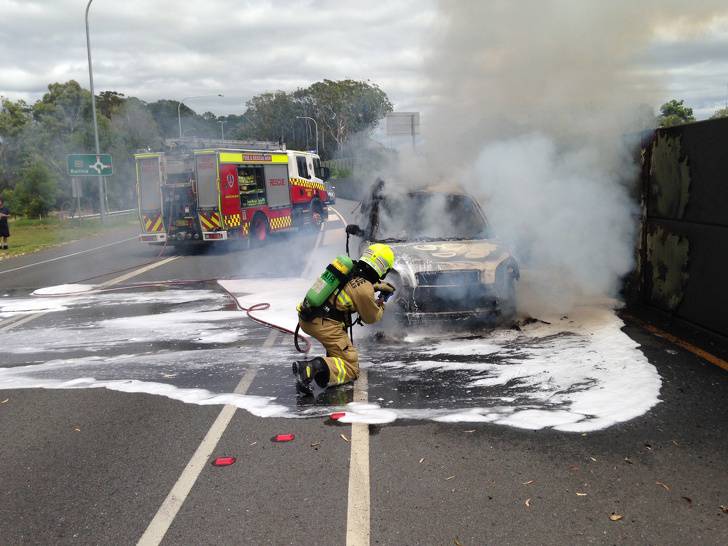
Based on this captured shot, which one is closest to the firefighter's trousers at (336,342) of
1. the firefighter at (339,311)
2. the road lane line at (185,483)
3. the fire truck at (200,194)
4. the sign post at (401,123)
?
the firefighter at (339,311)

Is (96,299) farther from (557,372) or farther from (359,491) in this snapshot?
(359,491)

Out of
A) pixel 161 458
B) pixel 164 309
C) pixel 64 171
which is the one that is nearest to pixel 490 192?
pixel 164 309

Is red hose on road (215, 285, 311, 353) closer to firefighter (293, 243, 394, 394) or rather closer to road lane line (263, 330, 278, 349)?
road lane line (263, 330, 278, 349)

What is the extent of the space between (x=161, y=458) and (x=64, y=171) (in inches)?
1822

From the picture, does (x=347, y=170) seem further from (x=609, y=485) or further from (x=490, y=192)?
(x=609, y=485)

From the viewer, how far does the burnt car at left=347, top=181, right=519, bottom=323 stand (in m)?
6.82

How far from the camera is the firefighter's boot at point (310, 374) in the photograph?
16.9ft

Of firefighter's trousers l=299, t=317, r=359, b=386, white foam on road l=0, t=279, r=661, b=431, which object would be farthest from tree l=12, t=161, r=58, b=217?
firefighter's trousers l=299, t=317, r=359, b=386

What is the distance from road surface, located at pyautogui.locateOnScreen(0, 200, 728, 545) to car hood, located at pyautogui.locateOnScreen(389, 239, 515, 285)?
0.73 meters

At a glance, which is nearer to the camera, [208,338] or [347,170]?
[208,338]

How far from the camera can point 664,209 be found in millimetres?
7512

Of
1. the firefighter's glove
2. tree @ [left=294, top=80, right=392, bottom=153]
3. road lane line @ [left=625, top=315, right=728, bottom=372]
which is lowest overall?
road lane line @ [left=625, top=315, right=728, bottom=372]

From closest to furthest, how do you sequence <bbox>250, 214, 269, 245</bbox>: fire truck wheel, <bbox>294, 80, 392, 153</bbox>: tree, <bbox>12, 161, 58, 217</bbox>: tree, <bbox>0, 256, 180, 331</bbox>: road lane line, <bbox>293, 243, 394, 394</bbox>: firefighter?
<bbox>293, 243, 394, 394</bbox>: firefighter < <bbox>0, 256, 180, 331</bbox>: road lane line < <bbox>250, 214, 269, 245</bbox>: fire truck wheel < <bbox>12, 161, 58, 217</bbox>: tree < <bbox>294, 80, 392, 153</bbox>: tree

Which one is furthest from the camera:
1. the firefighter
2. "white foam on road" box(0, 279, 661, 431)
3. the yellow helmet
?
the yellow helmet
